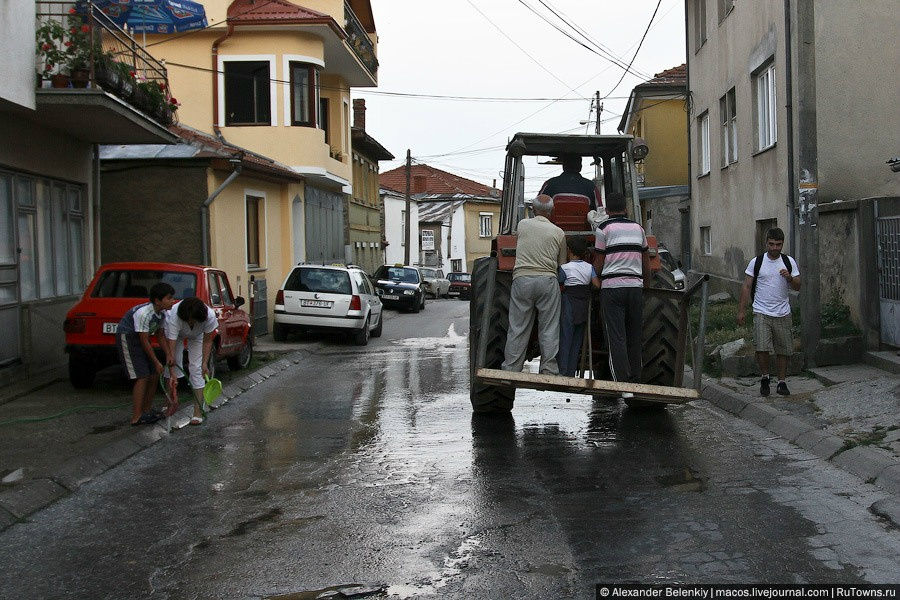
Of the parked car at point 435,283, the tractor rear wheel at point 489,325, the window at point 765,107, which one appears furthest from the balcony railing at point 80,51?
the parked car at point 435,283

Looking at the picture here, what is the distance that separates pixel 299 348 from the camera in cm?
1955

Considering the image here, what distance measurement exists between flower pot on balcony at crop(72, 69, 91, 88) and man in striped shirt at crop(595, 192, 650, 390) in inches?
299

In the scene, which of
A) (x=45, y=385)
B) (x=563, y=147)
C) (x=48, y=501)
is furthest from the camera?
(x=45, y=385)

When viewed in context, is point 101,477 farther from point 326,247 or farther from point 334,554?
point 326,247

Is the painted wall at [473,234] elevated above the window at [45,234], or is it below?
above

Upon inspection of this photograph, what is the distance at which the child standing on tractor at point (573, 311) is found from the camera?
863 centimetres

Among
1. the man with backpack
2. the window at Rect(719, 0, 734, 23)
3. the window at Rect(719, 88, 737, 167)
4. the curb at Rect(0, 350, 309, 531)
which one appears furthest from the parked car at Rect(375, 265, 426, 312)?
the man with backpack

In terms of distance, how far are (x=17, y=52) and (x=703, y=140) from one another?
18048 mm

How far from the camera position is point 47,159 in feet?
47.4

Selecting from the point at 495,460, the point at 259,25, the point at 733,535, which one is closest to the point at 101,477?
the point at 495,460

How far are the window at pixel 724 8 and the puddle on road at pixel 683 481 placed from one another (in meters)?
16.1

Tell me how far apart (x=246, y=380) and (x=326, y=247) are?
58.6ft

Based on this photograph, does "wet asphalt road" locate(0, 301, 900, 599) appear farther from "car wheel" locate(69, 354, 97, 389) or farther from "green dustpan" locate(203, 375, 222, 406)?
"car wheel" locate(69, 354, 97, 389)

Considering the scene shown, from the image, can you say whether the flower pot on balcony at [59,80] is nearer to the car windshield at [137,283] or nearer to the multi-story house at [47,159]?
the multi-story house at [47,159]
